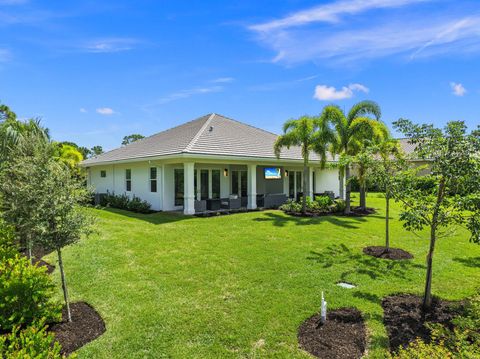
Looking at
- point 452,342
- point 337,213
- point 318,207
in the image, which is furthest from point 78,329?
point 318,207

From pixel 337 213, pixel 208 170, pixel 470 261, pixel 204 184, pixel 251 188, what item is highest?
pixel 208 170

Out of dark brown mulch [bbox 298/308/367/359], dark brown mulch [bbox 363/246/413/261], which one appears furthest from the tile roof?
dark brown mulch [bbox 298/308/367/359]

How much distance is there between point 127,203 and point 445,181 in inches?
688

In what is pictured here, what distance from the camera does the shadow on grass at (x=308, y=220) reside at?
1334cm

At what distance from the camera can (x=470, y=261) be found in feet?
27.3

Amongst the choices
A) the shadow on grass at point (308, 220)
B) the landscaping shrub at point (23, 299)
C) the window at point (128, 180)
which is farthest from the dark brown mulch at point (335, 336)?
the window at point (128, 180)

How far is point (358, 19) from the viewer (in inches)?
395

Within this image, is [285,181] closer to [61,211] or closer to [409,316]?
[409,316]

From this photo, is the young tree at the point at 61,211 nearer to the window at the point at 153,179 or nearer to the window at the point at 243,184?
the window at the point at 153,179

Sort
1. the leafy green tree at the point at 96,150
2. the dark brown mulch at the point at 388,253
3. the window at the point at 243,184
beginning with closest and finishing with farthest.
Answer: the dark brown mulch at the point at 388,253 → the window at the point at 243,184 → the leafy green tree at the point at 96,150

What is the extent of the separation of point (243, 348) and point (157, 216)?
1200 cm

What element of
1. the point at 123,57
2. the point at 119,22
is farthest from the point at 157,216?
the point at 119,22

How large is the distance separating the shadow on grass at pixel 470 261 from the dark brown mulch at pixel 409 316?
3.55 meters

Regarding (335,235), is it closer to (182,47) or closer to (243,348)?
(243,348)
